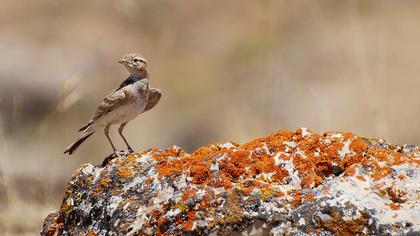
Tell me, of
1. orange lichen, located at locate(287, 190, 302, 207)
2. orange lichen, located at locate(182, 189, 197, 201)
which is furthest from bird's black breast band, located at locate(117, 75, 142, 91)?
orange lichen, located at locate(287, 190, 302, 207)

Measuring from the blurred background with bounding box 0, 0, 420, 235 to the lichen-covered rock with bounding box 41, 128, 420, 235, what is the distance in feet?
21.2

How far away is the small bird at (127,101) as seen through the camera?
7992mm

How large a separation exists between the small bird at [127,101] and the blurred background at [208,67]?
15.0 feet

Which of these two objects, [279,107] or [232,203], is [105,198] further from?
[279,107]

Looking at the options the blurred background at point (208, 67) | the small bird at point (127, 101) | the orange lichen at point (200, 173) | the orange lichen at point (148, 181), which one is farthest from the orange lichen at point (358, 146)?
the blurred background at point (208, 67)

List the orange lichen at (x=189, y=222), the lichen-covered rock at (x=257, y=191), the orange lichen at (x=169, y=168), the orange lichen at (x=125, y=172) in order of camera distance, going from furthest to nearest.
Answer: the orange lichen at (x=125, y=172) → the orange lichen at (x=169, y=168) → the orange lichen at (x=189, y=222) → the lichen-covered rock at (x=257, y=191)

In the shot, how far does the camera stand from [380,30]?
2041cm

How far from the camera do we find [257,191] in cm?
564

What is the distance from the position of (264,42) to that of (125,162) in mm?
13539

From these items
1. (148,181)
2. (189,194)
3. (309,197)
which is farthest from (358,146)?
(148,181)

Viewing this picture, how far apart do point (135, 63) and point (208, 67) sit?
1265 centimetres

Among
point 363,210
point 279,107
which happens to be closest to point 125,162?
point 363,210

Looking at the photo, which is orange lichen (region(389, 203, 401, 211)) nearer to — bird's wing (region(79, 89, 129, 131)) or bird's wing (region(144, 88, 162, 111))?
bird's wing (region(79, 89, 129, 131))

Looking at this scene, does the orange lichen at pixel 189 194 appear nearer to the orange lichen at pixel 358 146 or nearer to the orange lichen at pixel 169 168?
the orange lichen at pixel 169 168
